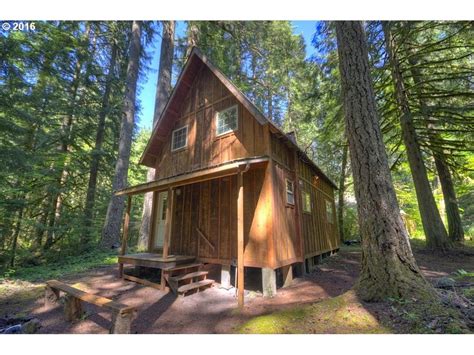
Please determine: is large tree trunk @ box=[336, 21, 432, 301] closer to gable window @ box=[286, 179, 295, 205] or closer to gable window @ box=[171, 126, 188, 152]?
gable window @ box=[286, 179, 295, 205]

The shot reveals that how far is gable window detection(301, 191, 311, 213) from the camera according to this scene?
9041 millimetres

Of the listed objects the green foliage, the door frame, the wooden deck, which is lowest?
the green foliage

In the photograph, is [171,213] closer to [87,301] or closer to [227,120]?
[87,301]

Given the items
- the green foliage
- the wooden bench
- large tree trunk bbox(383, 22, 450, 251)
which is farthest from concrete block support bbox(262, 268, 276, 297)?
large tree trunk bbox(383, 22, 450, 251)

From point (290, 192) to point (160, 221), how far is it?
497 cm

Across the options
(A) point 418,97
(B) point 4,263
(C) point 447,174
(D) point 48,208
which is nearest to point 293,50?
(A) point 418,97

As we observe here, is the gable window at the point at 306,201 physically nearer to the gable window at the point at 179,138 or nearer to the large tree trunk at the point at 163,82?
the gable window at the point at 179,138

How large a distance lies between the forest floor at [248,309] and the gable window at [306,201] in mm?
2226

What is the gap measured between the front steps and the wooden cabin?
109mm

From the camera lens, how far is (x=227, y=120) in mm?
8086

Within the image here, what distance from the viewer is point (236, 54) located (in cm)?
1598

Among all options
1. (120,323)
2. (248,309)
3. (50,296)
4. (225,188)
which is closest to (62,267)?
(50,296)

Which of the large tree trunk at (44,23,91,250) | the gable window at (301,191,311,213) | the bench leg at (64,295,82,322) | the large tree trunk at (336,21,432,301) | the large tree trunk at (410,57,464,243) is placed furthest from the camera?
the large tree trunk at (44,23,91,250)

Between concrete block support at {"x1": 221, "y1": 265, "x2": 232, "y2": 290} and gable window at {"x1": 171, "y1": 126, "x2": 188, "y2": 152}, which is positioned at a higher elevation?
gable window at {"x1": 171, "y1": 126, "x2": 188, "y2": 152}
